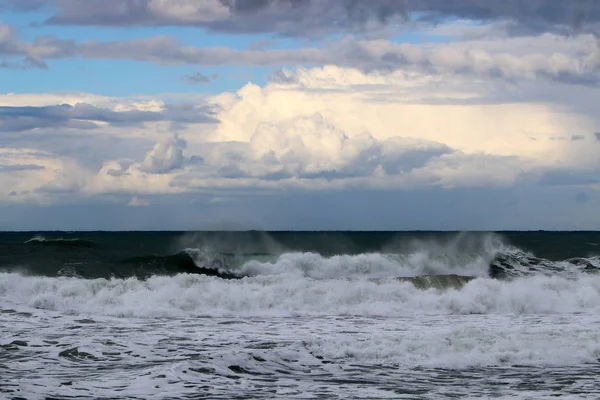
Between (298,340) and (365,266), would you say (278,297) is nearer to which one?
(298,340)

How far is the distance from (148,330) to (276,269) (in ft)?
64.3

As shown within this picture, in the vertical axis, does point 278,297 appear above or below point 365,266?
below

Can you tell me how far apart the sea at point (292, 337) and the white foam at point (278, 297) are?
7cm

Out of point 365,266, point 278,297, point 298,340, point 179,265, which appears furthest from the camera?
point 179,265

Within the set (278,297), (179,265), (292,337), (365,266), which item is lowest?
(292,337)

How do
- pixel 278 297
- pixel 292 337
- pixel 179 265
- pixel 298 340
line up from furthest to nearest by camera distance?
pixel 179 265, pixel 278 297, pixel 292 337, pixel 298 340

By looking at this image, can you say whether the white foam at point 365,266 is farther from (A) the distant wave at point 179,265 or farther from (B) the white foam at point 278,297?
(B) the white foam at point 278,297

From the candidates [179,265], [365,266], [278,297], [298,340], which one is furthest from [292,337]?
[179,265]

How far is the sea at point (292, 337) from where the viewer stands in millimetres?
14422

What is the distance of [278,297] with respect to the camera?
27.5 metres

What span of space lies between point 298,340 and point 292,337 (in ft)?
2.63

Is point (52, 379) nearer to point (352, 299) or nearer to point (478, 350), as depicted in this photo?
point (478, 350)

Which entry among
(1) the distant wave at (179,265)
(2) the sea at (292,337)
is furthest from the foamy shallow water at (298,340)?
(1) the distant wave at (179,265)

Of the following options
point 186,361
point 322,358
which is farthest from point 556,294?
Answer: point 186,361
